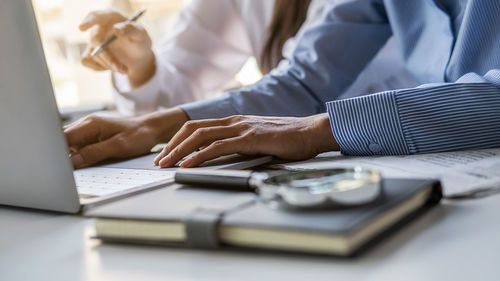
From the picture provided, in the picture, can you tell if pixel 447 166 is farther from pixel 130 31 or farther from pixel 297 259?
pixel 130 31

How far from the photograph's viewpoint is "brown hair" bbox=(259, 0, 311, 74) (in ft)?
5.14

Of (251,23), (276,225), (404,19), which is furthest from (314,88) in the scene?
(276,225)

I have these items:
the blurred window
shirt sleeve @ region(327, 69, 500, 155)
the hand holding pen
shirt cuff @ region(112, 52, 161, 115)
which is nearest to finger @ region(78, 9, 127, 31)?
the hand holding pen

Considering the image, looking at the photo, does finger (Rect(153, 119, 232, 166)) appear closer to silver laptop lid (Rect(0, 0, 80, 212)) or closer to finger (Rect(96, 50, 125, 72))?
silver laptop lid (Rect(0, 0, 80, 212))

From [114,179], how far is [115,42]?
664 millimetres

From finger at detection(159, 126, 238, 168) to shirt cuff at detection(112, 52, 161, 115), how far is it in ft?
2.42

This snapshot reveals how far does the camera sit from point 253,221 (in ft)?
1.47

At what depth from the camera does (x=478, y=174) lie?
608 millimetres

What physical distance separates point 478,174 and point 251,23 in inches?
45.1

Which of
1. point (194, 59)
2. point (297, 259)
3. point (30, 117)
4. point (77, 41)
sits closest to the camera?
point (297, 259)

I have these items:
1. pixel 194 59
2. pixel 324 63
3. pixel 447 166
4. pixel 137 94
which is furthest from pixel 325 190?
pixel 194 59

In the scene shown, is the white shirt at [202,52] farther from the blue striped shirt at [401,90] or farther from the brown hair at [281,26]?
the blue striped shirt at [401,90]

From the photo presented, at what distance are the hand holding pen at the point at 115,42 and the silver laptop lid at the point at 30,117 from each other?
0.67 metres

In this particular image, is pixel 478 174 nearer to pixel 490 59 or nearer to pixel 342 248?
pixel 342 248
